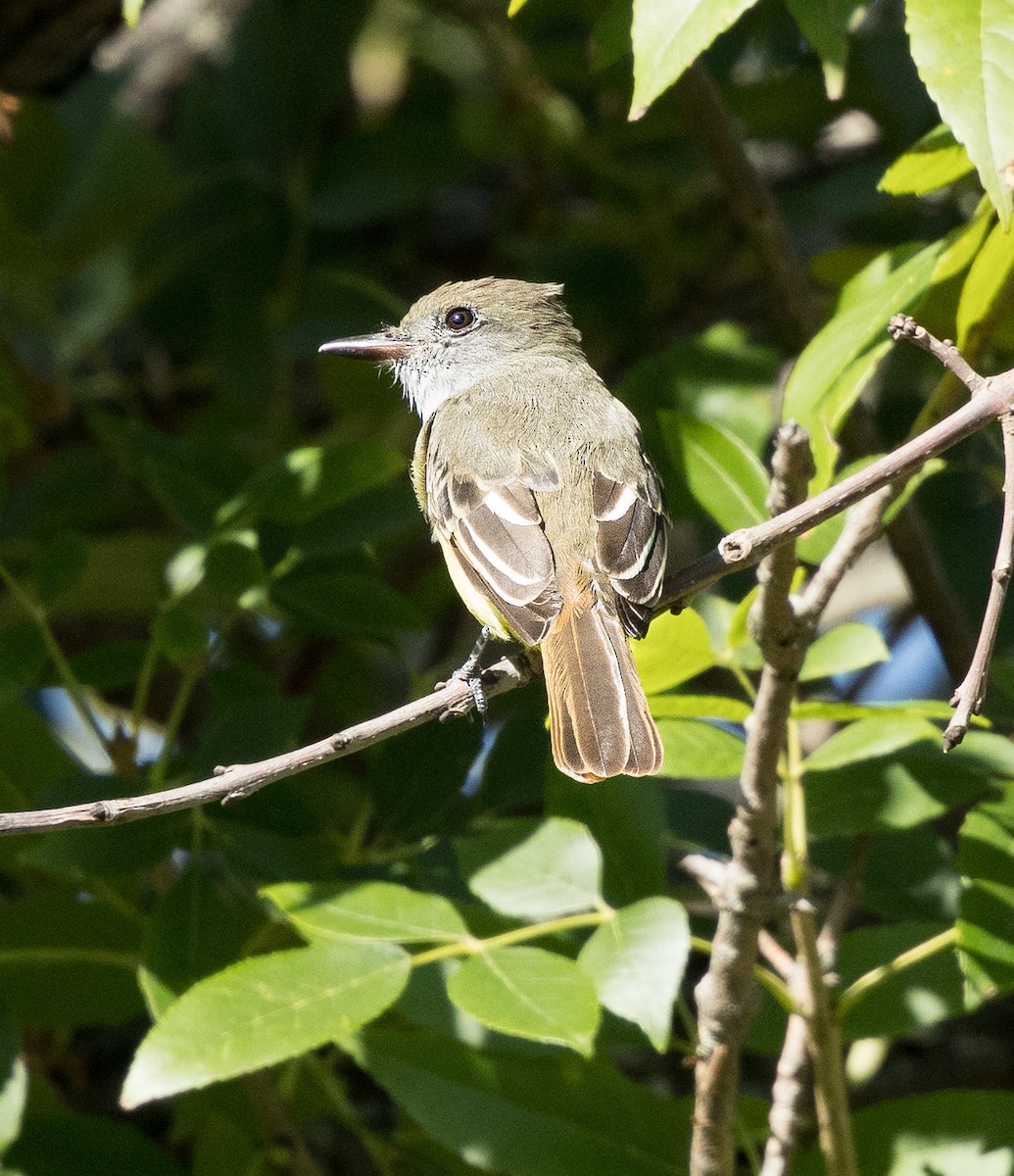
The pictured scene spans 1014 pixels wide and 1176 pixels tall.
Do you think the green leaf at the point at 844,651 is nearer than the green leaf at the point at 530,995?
No

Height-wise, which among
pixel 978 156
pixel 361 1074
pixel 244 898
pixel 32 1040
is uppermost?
pixel 978 156

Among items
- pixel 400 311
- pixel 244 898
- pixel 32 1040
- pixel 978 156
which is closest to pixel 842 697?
pixel 400 311

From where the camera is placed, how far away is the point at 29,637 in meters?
2.95

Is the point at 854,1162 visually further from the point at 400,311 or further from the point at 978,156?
the point at 400,311

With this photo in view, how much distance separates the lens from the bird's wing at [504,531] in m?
2.90

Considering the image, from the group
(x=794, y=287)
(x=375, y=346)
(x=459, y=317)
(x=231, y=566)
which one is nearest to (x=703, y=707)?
(x=231, y=566)

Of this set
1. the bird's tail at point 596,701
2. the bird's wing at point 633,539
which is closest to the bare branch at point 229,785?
the bird's tail at point 596,701

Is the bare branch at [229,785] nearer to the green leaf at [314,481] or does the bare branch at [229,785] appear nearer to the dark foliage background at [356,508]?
the dark foliage background at [356,508]

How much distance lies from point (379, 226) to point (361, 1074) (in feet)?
9.92

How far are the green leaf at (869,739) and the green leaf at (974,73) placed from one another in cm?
80

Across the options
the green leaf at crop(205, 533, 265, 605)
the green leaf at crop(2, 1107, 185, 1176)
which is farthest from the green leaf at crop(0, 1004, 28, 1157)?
the green leaf at crop(205, 533, 265, 605)

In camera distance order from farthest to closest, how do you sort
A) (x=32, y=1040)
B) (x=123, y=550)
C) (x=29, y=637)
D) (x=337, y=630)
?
(x=123, y=550)
(x=32, y=1040)
(x=337, y=630)
(x=29, y=637)

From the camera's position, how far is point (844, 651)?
8.70 feet

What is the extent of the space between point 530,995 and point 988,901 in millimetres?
742
